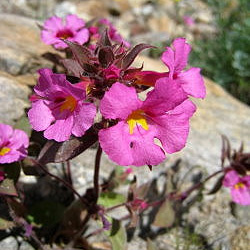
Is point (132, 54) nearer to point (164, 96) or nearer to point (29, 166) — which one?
point (164, 96)

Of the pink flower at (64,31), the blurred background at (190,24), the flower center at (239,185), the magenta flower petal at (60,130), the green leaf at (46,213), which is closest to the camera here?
the magenta flower petal at (60,130)

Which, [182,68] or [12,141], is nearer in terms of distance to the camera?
[182,68]

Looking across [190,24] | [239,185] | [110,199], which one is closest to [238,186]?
[239,185]

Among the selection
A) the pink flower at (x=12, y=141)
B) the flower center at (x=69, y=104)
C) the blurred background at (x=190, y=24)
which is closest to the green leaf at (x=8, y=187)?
the pink flower at (x=12, y=141)

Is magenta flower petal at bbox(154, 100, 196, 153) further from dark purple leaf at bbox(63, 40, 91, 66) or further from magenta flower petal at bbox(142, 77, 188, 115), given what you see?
dark purple leaf at bbox(63, 40, 91, 66)

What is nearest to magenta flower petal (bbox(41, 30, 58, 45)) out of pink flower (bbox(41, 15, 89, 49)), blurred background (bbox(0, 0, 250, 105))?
pink flower (bbox(41, 15, 89, 49))

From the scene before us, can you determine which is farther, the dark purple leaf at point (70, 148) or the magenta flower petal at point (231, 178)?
the magenta flower petal at point (231, 178)

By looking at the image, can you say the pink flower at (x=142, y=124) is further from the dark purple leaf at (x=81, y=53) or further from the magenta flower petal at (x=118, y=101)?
the dark purple leaf at (x=81, y=53)
